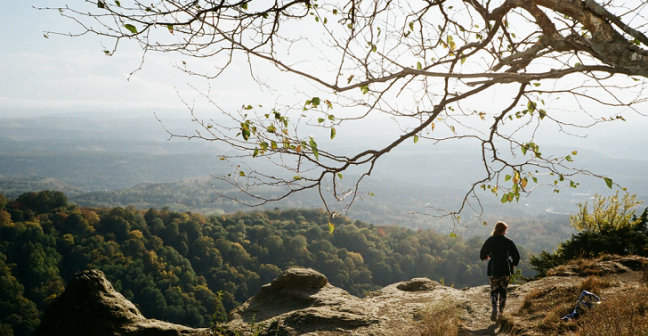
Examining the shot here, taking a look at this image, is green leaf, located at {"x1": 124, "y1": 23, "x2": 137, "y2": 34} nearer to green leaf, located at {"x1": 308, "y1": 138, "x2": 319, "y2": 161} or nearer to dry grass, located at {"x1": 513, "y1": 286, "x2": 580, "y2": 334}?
green leaf, located at {"x1": 308, "y1": 138, "x2": 319, "y2": 161}

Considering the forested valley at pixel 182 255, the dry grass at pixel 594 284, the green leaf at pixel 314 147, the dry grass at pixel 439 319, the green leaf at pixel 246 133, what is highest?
the green leaf at pixel 246 133

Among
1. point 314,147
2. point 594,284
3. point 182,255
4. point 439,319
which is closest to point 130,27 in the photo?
point 314,147

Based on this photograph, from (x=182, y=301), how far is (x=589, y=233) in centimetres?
2865

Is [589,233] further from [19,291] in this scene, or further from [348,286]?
[19,291]

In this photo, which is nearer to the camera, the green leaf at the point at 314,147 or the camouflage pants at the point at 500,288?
the green leaf at the point at 314,147

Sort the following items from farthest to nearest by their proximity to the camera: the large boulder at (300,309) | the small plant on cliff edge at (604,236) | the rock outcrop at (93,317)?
the small plant on cliff edge at (604,236)
the large boulder at (300,309)
the rock outcrop at (93,317)

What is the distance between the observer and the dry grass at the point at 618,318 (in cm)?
285

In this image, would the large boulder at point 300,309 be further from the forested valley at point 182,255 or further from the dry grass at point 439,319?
the forested valley at point 182,255

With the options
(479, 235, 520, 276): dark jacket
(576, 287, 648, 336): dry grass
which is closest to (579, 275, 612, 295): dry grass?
(576, 287, 648, 336): dry grass

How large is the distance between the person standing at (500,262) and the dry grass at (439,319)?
0.63m

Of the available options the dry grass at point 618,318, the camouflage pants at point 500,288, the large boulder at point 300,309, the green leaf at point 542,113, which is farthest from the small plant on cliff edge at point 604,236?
the green leaf at point 542,113

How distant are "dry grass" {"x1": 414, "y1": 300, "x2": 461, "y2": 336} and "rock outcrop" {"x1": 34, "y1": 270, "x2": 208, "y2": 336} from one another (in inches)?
118

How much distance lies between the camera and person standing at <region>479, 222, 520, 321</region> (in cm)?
530

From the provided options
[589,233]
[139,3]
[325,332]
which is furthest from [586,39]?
[589,233]
